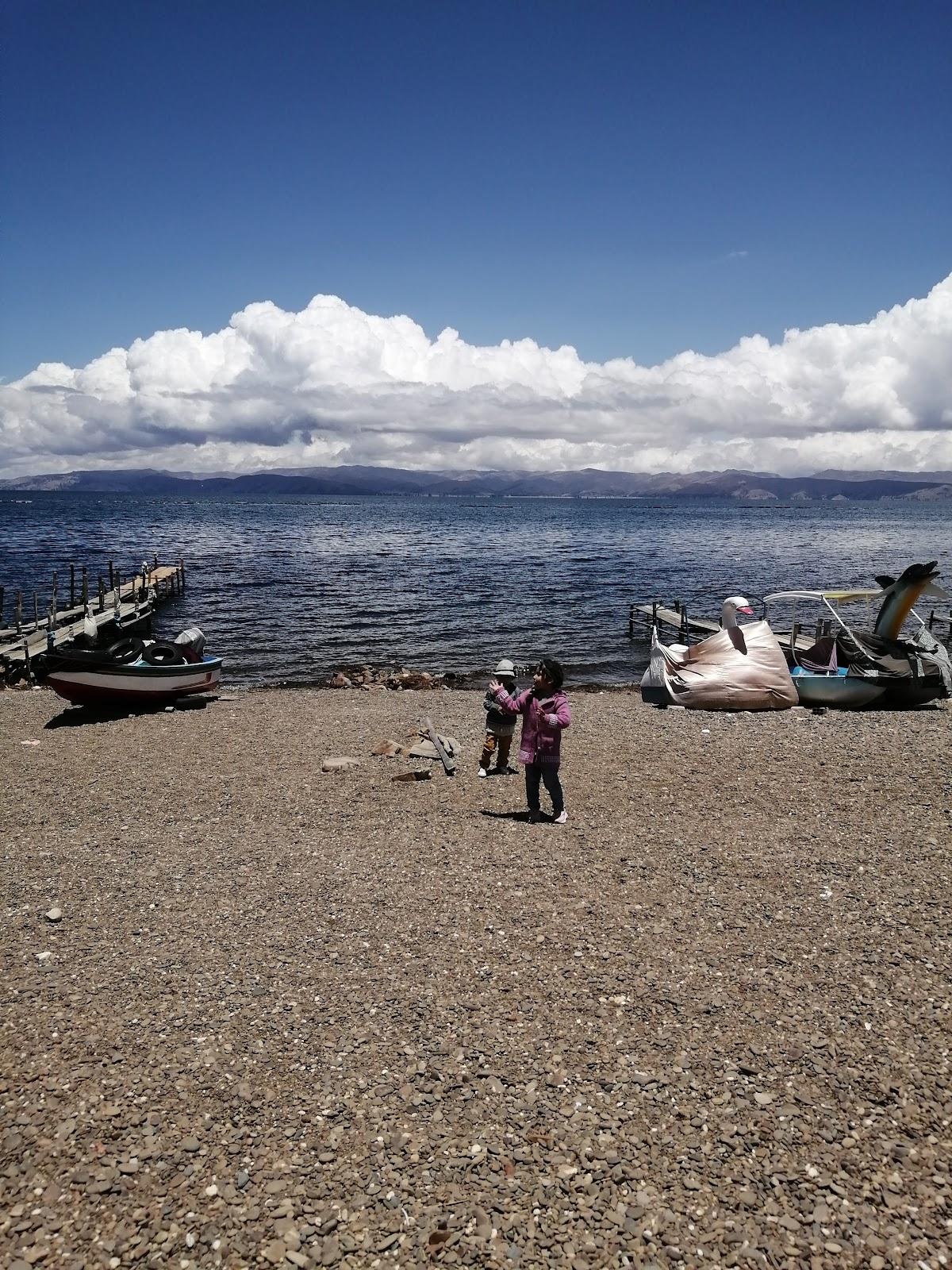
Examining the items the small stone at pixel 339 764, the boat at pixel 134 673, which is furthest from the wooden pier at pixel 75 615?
the small stone at pixel 339 764

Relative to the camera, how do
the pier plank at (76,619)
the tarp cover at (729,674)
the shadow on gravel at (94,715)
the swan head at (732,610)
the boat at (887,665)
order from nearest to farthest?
the shadow on gravel at (94,715), the tarp cover at (729,674), the boat at (887,665), the swan head at (732,610), the pier plank at (76,619)

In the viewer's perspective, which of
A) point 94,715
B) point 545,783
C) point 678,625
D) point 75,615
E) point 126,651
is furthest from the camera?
point 75,615

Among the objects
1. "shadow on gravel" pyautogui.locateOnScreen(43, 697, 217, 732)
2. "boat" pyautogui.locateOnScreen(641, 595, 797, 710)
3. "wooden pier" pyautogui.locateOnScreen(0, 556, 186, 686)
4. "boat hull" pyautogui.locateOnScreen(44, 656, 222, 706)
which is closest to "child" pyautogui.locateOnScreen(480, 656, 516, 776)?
"boat" pyautogui.locateOnScreen(641, 595, 797, 710)

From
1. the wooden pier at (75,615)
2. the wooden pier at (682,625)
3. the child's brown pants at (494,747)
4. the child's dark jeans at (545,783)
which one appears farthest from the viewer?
the wooden pier at (682,625)

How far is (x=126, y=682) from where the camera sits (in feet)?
66.6

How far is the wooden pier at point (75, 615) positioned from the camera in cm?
2798

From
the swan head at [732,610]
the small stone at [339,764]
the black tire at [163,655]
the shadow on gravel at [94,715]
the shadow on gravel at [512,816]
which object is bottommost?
the shadow on gravel at [94,715]

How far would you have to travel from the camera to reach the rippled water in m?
34.0

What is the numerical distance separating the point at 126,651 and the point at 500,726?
12232 millimetres

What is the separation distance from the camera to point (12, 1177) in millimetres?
5465

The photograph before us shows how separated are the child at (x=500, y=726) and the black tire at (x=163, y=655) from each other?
429 inches

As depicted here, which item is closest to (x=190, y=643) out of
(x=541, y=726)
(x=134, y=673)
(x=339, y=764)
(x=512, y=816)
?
(x=134, y=673)

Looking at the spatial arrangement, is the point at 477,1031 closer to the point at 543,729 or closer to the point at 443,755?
the point at 543,729

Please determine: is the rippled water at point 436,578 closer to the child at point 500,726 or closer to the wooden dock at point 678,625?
the wooden dock at point 678,625
